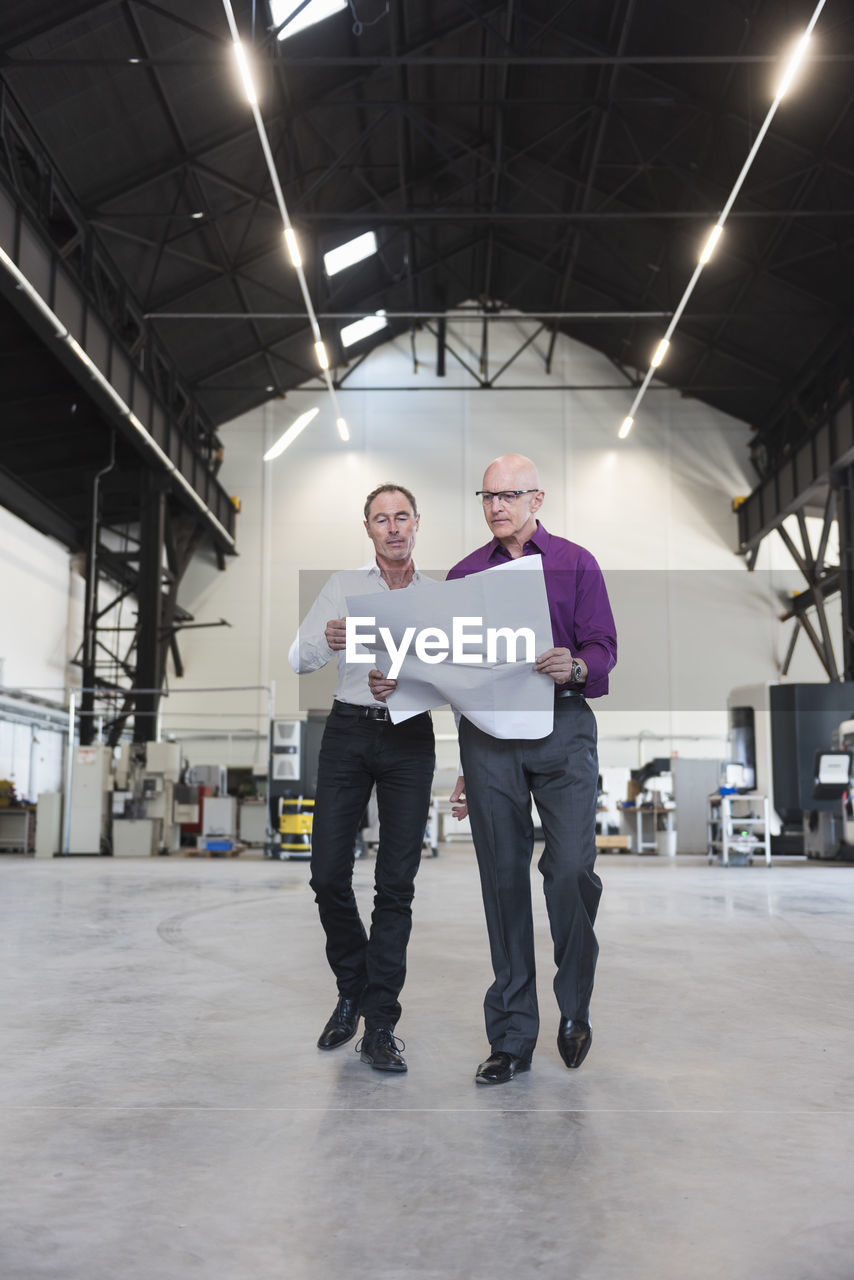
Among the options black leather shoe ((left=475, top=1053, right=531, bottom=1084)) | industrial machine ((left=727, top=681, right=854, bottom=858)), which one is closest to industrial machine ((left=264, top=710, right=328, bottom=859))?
industrial machine ((left=727, top=681, right=854, bottom=858))

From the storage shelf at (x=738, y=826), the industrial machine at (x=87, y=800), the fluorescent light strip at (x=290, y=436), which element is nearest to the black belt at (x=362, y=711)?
the storage shelf at (x=738, y=826)

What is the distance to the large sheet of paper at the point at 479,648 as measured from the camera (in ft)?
9.18

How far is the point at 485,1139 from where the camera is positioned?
2.25 meters

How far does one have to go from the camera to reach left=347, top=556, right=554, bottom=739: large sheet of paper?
9.18 feet

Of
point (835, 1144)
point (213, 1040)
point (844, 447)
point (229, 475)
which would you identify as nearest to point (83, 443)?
point (229, 475)

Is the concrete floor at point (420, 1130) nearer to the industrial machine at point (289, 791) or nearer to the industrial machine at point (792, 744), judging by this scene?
the industrial machine at point (289, 791)

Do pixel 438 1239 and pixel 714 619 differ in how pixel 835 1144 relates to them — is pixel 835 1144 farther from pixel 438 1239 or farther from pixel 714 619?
pixel 714 619

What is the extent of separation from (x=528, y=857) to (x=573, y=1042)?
501 millimetres

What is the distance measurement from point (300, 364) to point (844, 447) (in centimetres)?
1132

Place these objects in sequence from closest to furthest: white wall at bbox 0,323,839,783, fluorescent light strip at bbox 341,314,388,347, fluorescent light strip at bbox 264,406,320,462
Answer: fluorescent light strip at bbox 341,314,388,347
white wall at bbox 0,323,839,783
fluorescent light strip at bbox 264,406,320,462

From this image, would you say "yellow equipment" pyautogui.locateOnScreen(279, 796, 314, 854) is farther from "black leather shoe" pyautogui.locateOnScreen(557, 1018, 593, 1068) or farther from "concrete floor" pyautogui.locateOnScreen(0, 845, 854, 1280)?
"black leather shoe" pyautogui.locateOnScreen(557, 1018, 593, 1068)

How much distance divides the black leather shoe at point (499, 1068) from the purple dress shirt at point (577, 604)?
0.98 meters

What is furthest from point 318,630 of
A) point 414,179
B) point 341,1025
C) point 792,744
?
point 414,179

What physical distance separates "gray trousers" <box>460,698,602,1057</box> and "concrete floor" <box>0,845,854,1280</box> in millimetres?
207
